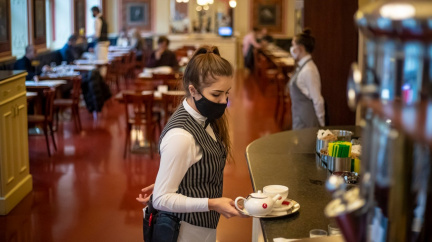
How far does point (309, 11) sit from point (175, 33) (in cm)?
1379

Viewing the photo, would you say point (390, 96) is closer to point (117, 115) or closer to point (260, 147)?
point (260, 147)

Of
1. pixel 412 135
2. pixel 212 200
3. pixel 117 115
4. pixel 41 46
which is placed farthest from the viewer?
pixel 41 46

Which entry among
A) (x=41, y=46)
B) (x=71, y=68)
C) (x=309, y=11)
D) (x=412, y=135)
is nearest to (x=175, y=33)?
(x=41, y=46)

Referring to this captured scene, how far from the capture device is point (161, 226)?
2500 mm

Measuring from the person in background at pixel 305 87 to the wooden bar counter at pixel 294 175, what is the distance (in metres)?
1.30

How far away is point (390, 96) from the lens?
110 cm

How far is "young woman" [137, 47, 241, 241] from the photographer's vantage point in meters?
2.34

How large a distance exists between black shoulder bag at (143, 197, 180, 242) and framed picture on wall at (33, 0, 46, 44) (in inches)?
421

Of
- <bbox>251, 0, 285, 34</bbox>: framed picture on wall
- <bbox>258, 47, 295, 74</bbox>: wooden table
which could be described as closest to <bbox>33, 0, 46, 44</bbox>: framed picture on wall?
<bbox>258, 47, 295, 74</bbox>: wooden table

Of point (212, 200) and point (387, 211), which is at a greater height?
point (387, 211)

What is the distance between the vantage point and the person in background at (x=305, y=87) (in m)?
5.84

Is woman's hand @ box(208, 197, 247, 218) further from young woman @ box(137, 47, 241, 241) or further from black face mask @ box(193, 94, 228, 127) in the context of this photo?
black face mask @ box(193, 94, 228, 127)

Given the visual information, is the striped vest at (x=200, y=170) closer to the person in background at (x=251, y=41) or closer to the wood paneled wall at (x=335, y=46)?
the wood paneled wall at (x=335, y=46)

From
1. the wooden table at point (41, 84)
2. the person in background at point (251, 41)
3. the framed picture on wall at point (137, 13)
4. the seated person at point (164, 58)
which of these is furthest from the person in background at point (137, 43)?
the wooden table at point (41, 84)
